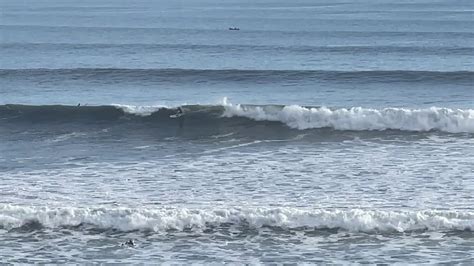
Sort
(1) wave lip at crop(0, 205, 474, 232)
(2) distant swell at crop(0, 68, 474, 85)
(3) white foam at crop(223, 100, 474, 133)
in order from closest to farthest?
(1) wave lip at crop(0, 205, 474, 232) < (3) white foam at crop(223, 100, 474, 133) < (2) distant swell at crop(0, 68, 474, 85)

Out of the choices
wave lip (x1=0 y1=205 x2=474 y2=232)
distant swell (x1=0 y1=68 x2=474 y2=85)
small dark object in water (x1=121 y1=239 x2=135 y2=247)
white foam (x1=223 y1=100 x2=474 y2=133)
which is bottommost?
small dark object in water (x1=121 y1=239 x2=135 y2=247)

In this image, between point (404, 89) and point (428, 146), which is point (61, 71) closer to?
point (404, 89)

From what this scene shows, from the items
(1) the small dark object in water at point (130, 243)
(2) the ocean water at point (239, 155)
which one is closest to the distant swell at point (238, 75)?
(2) the ocean water at point (239, 155)

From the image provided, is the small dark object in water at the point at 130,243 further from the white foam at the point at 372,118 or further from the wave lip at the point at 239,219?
the white foam at the point at 372,118

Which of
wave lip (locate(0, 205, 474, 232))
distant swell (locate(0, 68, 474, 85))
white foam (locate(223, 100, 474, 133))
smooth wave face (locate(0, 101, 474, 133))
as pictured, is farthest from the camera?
distant swell (locate(0, 68, 474, 85))

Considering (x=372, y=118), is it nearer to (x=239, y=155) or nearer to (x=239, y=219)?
(x=239, y=155)

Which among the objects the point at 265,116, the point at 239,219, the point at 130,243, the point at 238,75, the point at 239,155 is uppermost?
the point at 238,75

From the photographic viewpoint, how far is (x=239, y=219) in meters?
13.7

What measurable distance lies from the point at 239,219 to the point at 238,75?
21.0 meters

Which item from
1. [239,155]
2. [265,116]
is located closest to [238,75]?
[265,116]

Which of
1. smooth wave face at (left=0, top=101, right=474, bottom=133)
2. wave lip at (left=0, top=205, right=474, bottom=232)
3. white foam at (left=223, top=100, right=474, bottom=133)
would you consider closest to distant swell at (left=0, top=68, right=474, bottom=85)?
smooth wave face at (left=0, top=101, right=474, bottom=133)

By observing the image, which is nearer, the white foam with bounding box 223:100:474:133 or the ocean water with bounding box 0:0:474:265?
the ocean water with bounding box 0:0:474:265

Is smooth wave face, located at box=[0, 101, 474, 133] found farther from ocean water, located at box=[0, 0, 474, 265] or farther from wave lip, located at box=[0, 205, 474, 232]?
wave lip, located at box=[0, 205, 474, 232]

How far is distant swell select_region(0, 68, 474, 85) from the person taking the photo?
32375mm
